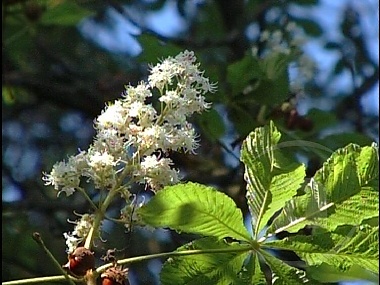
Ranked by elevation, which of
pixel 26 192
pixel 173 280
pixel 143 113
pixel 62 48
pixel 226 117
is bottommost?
pixel 173 280

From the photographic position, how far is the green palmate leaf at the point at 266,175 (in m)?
1.13

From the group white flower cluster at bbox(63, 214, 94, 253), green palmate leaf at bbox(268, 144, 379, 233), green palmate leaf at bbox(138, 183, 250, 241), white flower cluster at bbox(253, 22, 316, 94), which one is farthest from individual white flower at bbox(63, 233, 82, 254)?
white flower cluster at bbox(253, 22, 316, 94)

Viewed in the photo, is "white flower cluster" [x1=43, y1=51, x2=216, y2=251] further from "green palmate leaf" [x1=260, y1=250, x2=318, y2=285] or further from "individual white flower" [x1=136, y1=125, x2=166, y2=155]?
"green palmate leaf" [x1=260, y1=250, x2=318, y2=285]

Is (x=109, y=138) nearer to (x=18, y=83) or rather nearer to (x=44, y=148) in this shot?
(x=18, y=83)

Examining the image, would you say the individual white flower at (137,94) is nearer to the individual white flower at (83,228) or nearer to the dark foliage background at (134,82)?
the individual white flower at (83,228)

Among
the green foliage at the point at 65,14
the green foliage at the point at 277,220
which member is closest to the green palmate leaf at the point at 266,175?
the green foliage at the point at 277,220

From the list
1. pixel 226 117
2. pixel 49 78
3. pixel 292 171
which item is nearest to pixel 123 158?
pixel 292 171

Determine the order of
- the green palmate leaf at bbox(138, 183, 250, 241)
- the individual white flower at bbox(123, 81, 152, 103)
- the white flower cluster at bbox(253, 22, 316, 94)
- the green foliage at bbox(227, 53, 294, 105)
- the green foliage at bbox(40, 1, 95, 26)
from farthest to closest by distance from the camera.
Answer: the green foliage at bbox(40, 1, 95, 26), the white flower cluster at bbox(253, 22, 316, 94), the green foliage at bbox(227, 53, 294, 105), the individual white flower at bbox(123, 81, 152, 103), the green palmate leaf at bbox(138, 183, 250, 241)

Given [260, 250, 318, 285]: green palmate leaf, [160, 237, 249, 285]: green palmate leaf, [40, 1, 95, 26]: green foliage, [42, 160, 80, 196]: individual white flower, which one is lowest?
[260, 250, 318, 285]: green palmate leaf

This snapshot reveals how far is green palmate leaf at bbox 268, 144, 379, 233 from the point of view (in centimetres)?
110

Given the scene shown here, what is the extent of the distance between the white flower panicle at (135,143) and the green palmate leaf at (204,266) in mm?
109

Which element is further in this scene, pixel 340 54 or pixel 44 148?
pixel 44 148

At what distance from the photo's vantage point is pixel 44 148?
11.5ft

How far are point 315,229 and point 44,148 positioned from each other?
2.48 metres
